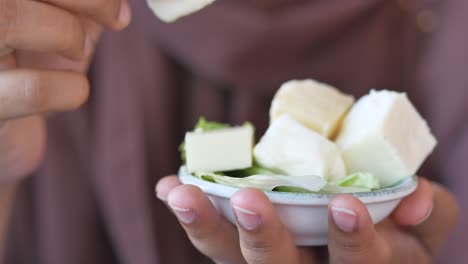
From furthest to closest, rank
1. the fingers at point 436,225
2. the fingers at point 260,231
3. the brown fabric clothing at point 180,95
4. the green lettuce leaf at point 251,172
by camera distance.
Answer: the brown fabric clothing at point 180,95 → the fingers at point 436,225 → the green lettuce leaf at point 251,172 → the fingers at point 260,231

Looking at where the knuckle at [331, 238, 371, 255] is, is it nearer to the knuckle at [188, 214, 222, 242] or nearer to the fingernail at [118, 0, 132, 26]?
the knuckle at [188, 214, 222, 242]

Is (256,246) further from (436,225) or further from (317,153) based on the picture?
(436,225)

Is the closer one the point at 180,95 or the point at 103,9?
the point at 103,9

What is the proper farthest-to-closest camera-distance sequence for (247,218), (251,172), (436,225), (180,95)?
(180,95)
(436,225)
(251,172)
(247,218)

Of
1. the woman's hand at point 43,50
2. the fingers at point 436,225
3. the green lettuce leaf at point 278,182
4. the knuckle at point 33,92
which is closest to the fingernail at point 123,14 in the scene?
the woman's hand at point 43,50

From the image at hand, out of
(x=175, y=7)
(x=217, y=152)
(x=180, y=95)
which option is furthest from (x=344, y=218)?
(x=180, y=95)

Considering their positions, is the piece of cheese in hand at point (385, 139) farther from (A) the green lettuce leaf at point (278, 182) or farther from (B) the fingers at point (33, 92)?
(B) the fingers at point (33, 92)
